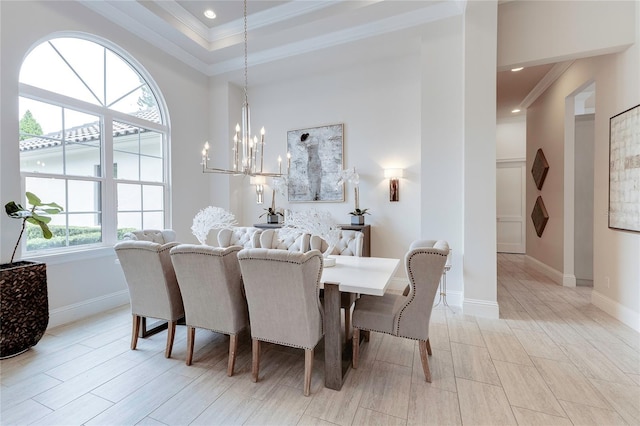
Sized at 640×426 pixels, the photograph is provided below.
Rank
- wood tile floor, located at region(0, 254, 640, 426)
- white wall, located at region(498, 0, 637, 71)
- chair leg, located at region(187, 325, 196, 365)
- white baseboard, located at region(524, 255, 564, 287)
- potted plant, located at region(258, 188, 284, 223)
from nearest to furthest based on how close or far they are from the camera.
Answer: wood tile floor, located at region(0, 254, 640, 426) < chair leg, located at region(187, 325, 196, 365) < white wall, located at region(498, 0, 637, 71) < white baseboard, located at region(524, 255, 564, 287) < potted plant, located at region(258, 188, 284, 223)

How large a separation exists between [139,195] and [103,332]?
194 cm

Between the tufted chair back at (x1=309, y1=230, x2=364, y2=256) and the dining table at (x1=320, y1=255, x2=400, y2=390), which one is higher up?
the tufted chair back at (x1=309, y1=230, x2=364, y2=256)

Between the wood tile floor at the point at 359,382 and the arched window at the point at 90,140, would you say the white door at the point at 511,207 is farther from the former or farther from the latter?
the arched window at the point at 90,140

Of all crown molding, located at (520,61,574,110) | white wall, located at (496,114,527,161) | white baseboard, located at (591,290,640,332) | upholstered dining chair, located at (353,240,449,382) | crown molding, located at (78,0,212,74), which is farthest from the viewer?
white wall, located at (496,114,527,161)

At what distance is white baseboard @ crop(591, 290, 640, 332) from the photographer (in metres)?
2.69

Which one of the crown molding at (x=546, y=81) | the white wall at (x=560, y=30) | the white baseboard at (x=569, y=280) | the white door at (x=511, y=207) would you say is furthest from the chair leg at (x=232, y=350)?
the white door at (x=511, y=207)

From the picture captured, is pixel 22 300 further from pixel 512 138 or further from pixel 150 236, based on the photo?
pixel 512 138

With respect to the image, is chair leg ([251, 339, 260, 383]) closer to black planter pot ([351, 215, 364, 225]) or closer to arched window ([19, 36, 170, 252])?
black planter pot ([351, 215, 364, 225])

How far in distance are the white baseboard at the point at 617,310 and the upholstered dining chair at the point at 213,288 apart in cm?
381

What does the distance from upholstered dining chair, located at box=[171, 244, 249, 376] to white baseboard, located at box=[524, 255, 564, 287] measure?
4.82 m

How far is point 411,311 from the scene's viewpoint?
1890 millimetres

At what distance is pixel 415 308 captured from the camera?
6.16ft

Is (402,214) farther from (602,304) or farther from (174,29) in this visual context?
(174,29)

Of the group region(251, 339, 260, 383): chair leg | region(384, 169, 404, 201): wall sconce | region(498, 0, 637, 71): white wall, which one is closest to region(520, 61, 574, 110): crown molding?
region(498, 0, 637, 71): white wall
